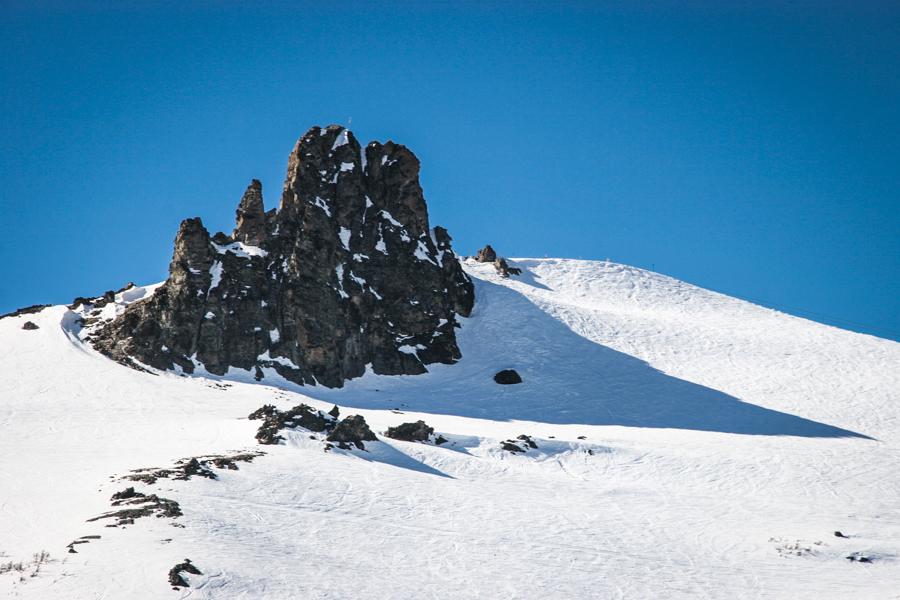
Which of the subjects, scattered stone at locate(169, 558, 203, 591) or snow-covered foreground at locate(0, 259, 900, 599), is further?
snow-covered foreground at locate(0, 259, 900, 599)

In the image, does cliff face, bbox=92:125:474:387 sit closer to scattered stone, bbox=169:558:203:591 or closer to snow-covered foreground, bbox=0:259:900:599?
snow-covered foreground, bbox=0:259:900:599

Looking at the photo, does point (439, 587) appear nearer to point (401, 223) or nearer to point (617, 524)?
point (617, 524)

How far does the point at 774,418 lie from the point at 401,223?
136 ft

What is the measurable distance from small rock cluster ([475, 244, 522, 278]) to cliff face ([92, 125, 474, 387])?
36.1 ft

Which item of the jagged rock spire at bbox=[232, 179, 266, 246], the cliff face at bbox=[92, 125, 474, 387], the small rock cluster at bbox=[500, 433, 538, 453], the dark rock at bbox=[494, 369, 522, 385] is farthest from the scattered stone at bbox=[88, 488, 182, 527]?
the jagged rock spire at bbox=[232, 179, 266, 246]

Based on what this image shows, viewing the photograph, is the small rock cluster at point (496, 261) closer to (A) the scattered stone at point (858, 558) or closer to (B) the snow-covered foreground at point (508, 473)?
(B) the snow-covered foreground at point (508, 473)

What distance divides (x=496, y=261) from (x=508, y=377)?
33.1 meters

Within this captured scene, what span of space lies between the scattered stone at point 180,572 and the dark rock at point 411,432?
22510mm

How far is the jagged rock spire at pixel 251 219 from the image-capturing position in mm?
69125

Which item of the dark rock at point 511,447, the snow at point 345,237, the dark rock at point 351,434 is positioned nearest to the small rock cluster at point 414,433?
the dark rock at point 351,434

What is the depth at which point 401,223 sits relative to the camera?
77250mm

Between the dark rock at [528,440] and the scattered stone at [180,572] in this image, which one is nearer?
the scattered stone at [180,572]

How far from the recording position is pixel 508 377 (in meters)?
63.4

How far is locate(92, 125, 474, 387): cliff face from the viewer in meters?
61.4
